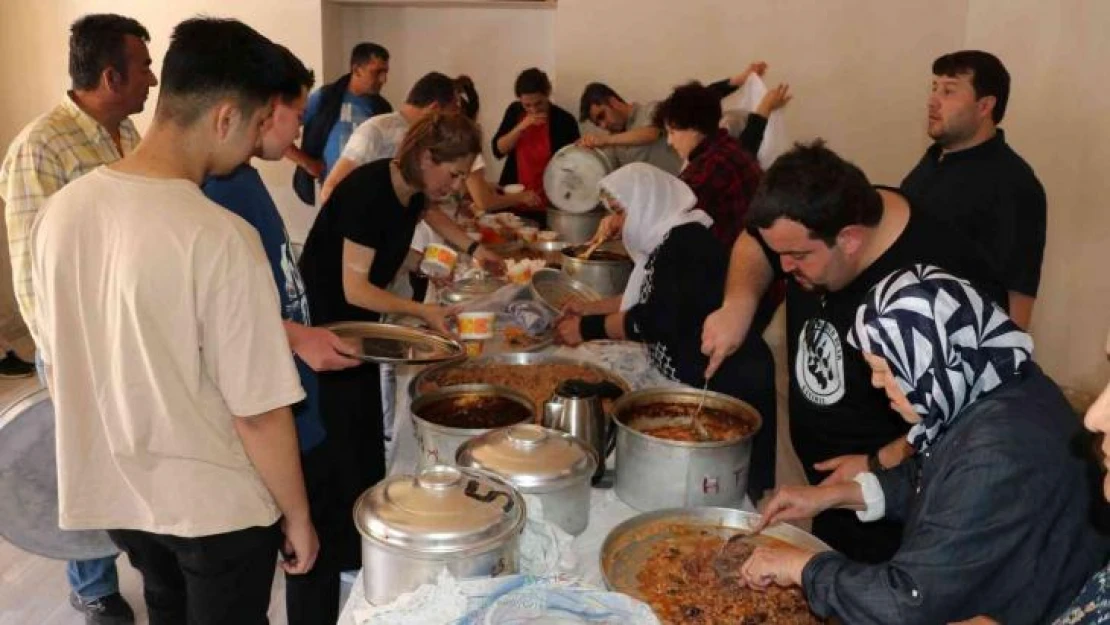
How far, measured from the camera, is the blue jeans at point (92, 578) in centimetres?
244

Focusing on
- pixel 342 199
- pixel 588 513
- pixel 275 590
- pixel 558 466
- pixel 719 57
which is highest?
pixel 719 57

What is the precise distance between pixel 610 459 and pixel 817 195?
688mm

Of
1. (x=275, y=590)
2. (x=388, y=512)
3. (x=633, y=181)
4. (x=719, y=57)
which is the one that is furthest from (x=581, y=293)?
(x=719, y=57)

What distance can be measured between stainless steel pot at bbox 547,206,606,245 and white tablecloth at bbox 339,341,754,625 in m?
1.65

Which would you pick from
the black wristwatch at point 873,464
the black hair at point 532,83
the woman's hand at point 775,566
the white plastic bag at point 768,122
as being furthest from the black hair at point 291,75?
the black hair at point 532,83

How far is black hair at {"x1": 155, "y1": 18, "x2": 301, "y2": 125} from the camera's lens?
1295 millimetres

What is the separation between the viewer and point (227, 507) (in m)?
1.37

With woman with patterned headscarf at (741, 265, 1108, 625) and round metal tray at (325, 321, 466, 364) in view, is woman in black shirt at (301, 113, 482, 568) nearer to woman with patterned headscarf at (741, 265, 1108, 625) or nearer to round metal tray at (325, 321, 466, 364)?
round metal tray at (325, 321, 466, 364)

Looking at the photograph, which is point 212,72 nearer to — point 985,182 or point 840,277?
point 840,277

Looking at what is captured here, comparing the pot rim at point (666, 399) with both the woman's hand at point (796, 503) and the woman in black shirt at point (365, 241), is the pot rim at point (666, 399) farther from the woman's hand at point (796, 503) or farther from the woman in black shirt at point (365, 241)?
the woman in black shirt at point (365, 241)

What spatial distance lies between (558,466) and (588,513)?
0.17 m

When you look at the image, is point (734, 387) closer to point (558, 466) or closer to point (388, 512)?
point (558, 466)

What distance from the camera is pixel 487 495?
124 centimetres

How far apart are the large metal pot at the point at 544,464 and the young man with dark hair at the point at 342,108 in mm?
3291
